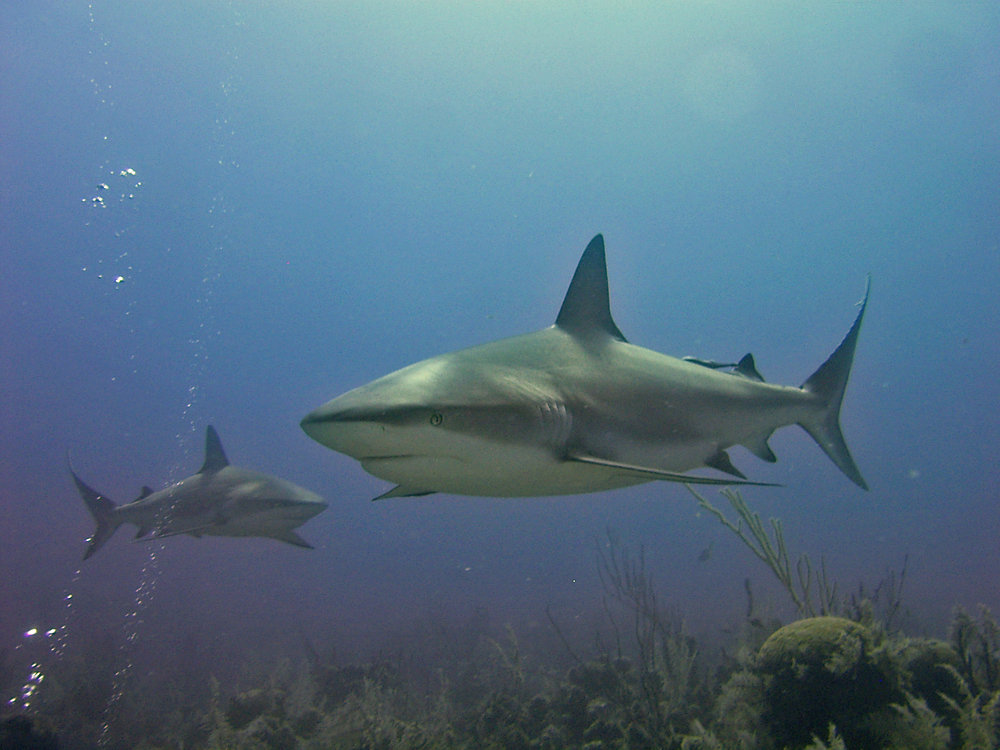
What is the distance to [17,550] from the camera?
75312 mm

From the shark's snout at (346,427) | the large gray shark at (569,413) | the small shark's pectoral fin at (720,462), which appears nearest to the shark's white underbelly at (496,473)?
the large gray shark at (569,413)

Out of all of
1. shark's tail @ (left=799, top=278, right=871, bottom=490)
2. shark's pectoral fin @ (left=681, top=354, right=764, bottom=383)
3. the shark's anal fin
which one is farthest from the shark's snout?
shark's tail @ (left=799, top=278, right=871, bottom=490)

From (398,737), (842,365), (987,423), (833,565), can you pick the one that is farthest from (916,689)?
(987,423)

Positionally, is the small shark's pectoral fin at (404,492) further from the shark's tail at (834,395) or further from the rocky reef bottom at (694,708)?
the shark's tail at (834,395)

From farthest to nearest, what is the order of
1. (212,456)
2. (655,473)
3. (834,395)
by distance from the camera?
(212,456)
(834,395)
(655,473)

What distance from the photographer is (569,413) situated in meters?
3.11

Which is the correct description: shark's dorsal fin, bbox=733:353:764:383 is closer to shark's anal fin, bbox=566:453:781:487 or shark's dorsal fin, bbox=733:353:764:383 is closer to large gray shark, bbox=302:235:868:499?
large gray shark, bbox=302:235:868:499

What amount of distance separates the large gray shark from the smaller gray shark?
5849 mm

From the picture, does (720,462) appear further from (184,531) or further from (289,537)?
(184,531)

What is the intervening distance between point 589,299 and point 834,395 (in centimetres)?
259

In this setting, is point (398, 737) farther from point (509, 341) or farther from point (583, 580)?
point (583, 580)

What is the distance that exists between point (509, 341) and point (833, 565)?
5108 cm

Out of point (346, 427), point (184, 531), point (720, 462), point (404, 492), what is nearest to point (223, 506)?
point (184, 531)

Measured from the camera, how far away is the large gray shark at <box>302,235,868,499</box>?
8.20 feet
